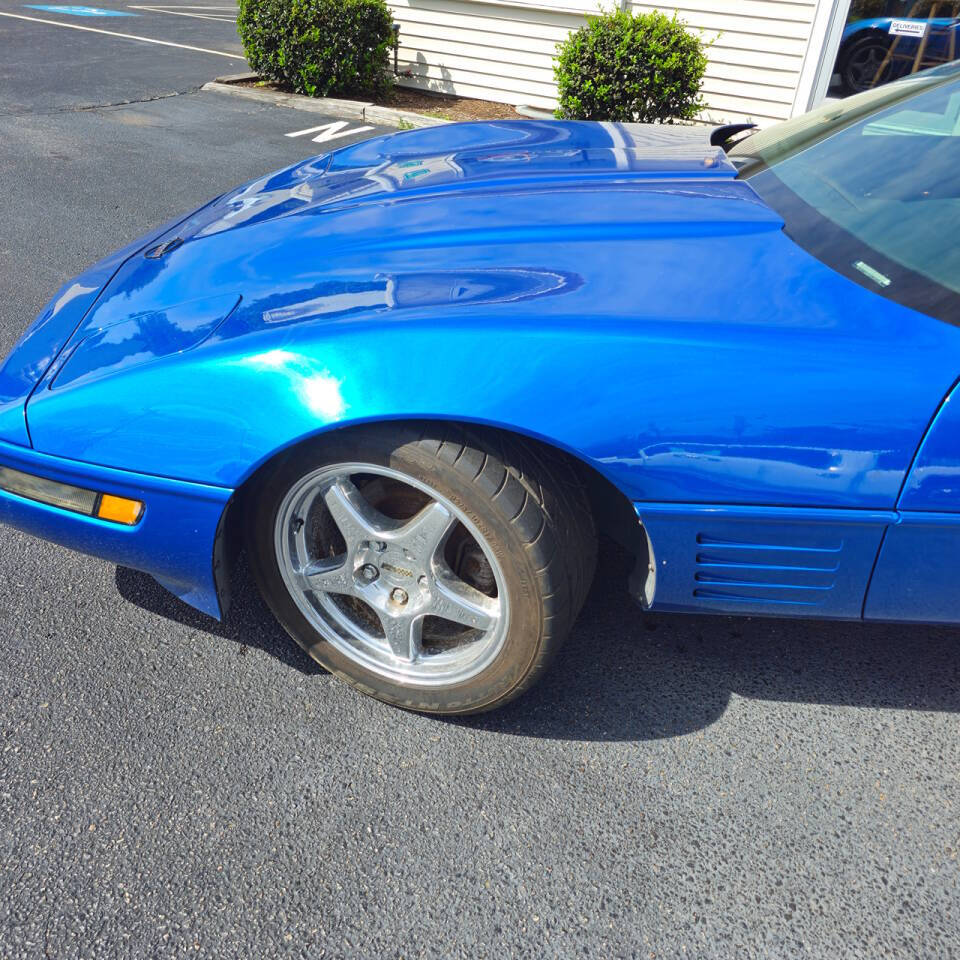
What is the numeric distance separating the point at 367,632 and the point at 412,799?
414mm

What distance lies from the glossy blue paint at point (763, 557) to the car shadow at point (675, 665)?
0.39 metres

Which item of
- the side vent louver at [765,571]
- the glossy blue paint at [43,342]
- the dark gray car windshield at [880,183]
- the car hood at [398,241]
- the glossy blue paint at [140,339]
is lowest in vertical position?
the side vent louver at [765,571]

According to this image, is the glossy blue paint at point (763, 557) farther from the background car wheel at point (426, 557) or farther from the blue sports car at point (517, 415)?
the background car wheel at point (426, 557)

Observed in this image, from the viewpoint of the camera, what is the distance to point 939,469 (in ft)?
5.19

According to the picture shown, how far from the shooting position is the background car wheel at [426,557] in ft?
5.64

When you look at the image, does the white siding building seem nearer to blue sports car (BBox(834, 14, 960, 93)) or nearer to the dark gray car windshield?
blue sports car (BBox(834, 14, 960, 93))

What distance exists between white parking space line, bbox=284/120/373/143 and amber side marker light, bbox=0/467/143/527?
19.4ft

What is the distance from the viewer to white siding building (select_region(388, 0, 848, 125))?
7.61 meters

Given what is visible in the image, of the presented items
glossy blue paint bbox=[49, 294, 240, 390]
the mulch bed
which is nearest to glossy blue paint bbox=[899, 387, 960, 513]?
glossy blue paint bbox=[49, 294, 240, 390]

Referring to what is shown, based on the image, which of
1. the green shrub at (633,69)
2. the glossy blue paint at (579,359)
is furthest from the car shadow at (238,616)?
the green shrub at (633,69)

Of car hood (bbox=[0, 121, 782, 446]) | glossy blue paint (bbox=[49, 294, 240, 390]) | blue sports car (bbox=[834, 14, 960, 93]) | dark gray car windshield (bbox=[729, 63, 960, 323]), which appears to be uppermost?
blue sports car (bbox=[834, 14, 960, 93])

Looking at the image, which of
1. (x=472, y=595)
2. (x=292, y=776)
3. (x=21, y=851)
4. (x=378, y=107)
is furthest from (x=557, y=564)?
(x=378, y=107)

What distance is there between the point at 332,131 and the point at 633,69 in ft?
8.68

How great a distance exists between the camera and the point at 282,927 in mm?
1608
